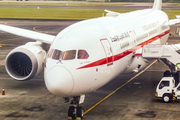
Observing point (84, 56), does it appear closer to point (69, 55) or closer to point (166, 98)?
point (69, 55)

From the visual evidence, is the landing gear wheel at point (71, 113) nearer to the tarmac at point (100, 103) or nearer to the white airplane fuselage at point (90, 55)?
the tarmac at point (100, 103)

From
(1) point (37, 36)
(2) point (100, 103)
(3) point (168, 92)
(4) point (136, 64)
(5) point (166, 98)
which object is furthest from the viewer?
(1) point (37, 36)

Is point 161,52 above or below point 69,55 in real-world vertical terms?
below

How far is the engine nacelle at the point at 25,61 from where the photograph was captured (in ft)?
73.7

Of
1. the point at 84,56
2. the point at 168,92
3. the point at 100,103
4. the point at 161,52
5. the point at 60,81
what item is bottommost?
the point at 100,103

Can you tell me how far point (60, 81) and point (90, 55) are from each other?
229cm

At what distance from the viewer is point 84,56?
17.2 metres

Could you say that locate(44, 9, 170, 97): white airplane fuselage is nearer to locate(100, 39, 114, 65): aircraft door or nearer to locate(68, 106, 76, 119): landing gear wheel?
locate(100, 39, 114, 65): aircraft door

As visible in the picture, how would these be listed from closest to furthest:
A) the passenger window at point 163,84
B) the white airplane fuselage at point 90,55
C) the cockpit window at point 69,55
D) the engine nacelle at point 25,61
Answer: the white airplane fuselage at point 90,55
the cockpit window at point 69,55
the engine nacelle at point 25,61
the passenger window at point 163,84

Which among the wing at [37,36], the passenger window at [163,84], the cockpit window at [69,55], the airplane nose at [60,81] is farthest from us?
the wing at [37,36]

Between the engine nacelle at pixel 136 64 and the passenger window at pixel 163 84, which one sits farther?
the engine nacelle at pixel 136 64

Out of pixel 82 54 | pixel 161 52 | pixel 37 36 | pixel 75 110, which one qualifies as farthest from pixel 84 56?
pixel 37 36

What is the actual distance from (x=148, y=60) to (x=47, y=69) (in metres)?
9.79

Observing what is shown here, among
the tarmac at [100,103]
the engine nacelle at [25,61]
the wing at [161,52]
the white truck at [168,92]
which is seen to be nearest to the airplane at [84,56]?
the engine nacelle at [25,61]
